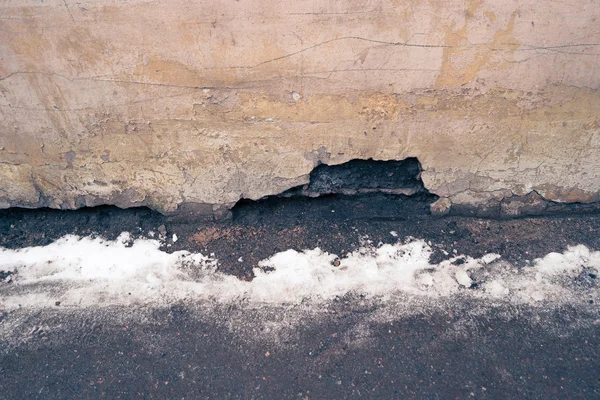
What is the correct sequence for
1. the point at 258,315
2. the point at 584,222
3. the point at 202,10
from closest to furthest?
the point at 202,10 → the point at 258,315 → the point at 584,222

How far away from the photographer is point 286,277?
2.66 meters

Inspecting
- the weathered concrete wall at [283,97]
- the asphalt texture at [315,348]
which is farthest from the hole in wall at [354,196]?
the asphalt texture at [315,348]

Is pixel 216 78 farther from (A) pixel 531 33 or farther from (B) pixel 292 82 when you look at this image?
A: (A) pixel 531 33

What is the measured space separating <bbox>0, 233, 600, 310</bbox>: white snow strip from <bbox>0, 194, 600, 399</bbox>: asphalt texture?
0.09m

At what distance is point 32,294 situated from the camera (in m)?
2.64

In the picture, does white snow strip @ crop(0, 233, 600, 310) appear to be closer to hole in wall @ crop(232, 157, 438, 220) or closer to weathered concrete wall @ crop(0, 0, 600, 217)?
hole in wall @ crop(232, 157, 438, 220)

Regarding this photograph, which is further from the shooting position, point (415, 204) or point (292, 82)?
point (415, 204)

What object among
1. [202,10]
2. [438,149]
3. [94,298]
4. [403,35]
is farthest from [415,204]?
[94,298]

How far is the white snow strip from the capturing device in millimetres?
2537

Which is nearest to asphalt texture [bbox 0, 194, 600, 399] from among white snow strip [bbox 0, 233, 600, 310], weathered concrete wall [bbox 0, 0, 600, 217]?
white snow strip [bbox 0, 233, 600, 310]

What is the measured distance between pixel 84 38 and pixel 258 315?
2.19 meters

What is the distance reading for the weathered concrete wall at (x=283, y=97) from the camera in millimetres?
2316

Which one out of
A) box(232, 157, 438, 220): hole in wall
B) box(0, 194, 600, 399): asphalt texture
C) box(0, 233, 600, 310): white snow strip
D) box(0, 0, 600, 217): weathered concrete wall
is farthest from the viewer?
box(232, 157, 438, 220): hole in wall

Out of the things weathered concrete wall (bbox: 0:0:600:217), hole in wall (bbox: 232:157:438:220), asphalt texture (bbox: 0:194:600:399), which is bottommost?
asphalt texture (bbox: 0:194:600:399)
